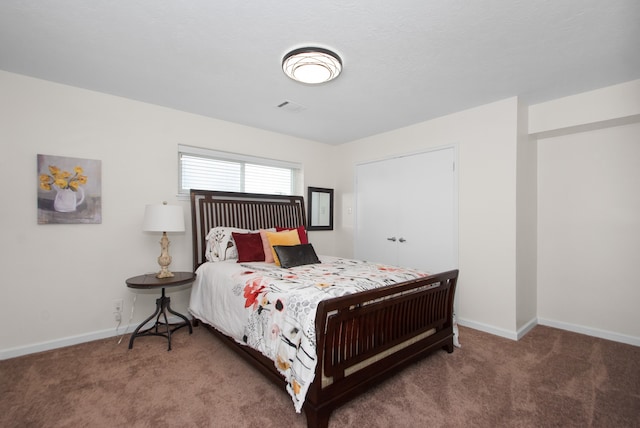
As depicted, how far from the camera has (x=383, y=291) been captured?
2.03m

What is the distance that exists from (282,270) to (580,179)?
3.26 m

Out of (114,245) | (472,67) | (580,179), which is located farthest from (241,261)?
(580,179)

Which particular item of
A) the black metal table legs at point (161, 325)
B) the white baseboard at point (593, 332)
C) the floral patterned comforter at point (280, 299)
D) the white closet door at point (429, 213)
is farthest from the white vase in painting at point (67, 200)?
the white baseboard at point (593, 332)

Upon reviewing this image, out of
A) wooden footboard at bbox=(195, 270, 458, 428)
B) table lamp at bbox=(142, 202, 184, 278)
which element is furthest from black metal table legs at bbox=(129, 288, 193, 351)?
wooden footboard at bbox=(195, 270, 458, 428)

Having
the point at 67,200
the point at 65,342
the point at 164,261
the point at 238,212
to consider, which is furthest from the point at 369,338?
the point at 67,200

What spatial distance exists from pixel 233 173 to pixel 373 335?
279 centimetres

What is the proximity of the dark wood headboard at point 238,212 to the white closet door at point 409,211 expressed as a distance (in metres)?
1.00

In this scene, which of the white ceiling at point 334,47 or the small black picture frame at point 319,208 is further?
the small black picture frame at point 319,208

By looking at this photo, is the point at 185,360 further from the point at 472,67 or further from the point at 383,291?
the point at 472,67

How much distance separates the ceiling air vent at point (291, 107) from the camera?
318 cm

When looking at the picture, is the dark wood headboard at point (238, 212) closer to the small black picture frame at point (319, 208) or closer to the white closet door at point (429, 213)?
the small black picture frame at point (319, 208)

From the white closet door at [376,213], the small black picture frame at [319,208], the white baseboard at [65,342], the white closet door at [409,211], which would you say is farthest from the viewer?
the small black picture frame at [319,208]

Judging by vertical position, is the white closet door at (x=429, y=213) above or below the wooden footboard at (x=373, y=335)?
above

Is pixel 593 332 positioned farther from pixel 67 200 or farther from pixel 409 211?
pixel 67 200
